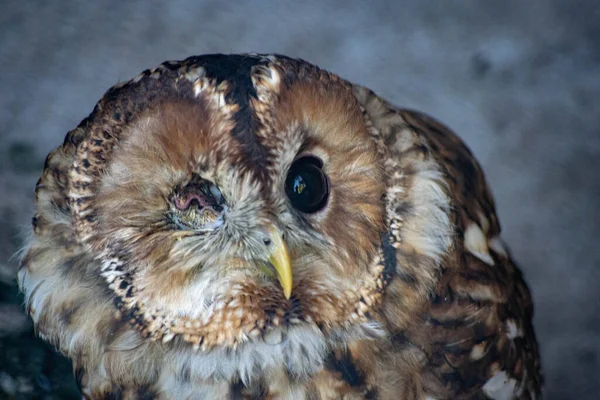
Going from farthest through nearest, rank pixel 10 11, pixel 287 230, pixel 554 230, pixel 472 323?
pixel 554 230 < pixel 10 11 < pixel 472 323 < pixel 287 230

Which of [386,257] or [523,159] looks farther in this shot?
[523,159]

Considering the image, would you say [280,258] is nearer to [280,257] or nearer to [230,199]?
[280,257]

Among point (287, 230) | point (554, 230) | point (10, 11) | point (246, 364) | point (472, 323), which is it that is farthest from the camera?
point (554, 230)

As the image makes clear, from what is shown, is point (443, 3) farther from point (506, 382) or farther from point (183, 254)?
point (183, 254)

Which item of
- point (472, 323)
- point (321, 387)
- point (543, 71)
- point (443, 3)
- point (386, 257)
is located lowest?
point (321, 387)

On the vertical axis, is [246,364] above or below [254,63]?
below

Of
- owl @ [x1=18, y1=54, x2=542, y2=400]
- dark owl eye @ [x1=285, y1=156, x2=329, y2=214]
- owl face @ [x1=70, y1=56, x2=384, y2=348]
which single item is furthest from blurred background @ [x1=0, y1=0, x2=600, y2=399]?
Result: dark owl eye @ [x1=285, y1=156, x2=329, y2=214]

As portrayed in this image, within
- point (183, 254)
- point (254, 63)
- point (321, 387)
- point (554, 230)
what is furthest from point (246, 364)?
point (554, 230)
